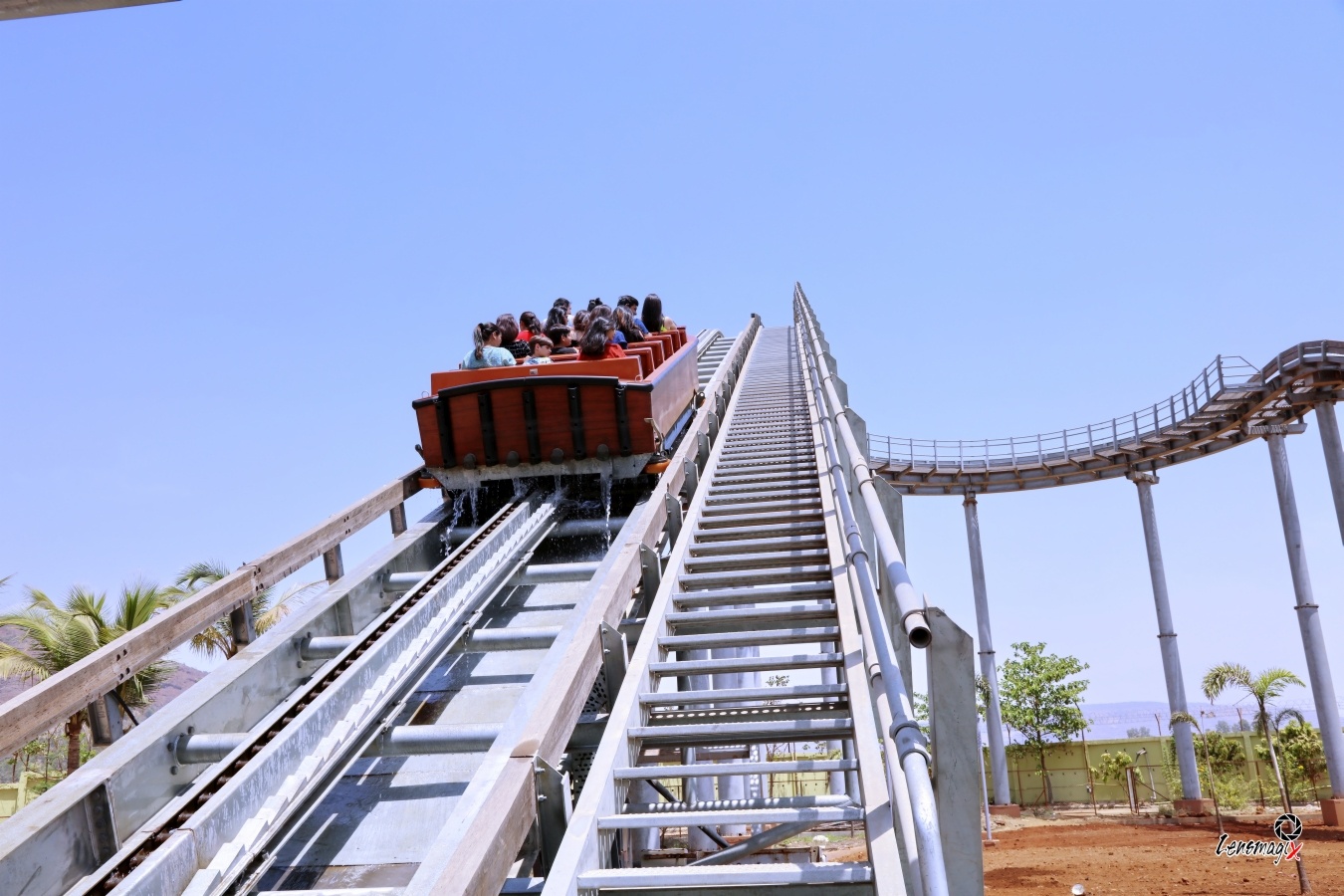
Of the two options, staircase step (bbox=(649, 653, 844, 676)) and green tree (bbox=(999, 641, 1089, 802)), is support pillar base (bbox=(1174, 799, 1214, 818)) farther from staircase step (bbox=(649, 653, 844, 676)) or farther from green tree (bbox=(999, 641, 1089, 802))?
staircase step (bbox=(649, 653, 844, 676))

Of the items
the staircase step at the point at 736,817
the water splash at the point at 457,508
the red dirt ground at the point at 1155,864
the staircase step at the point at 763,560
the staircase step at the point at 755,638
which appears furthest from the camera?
the red dirt ground at the point at 1155,864

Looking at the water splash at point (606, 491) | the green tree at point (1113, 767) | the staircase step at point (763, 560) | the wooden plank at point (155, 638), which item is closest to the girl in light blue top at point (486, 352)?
the water splash at point (606, 491)

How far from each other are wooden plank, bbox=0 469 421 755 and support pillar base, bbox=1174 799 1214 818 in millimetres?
23910

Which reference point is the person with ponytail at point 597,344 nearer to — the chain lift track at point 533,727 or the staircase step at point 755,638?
the chain lift track at point 533,727

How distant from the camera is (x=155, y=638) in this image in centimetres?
519

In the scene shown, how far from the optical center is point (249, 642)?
599 cm

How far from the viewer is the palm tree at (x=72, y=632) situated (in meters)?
14.0

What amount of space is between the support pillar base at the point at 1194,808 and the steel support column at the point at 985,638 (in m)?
4.18

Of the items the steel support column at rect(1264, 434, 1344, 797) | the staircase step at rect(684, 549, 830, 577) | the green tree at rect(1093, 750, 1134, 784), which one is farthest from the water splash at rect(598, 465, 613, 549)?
the green tree at rect(1093, 750, 1134, 784)

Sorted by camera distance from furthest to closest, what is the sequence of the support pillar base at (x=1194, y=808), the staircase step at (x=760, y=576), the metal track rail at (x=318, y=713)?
1. the support pillar base at (x=1194, y=808)
2. the staircase step at (x=760, y=576)
3. the metal track rail at (x=318, y=713)

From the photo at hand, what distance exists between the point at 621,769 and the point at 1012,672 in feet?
115

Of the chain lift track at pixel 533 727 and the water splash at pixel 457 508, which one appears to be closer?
the chain lift track at pixel 533 727

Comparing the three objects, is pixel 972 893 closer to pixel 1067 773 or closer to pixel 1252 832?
pixel 1252 832

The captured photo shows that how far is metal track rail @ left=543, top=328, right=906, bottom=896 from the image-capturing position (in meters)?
3.46
